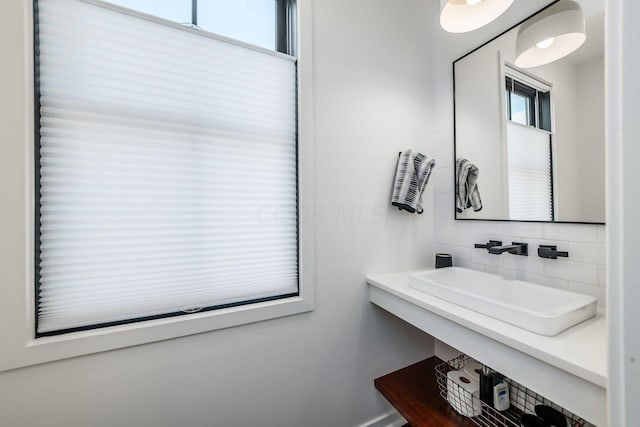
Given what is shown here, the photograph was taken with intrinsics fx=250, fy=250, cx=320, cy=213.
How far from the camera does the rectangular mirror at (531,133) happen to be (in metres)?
1.06

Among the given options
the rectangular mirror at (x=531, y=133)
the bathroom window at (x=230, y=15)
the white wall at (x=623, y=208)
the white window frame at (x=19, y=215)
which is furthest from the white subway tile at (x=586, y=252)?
the white window frame at (x=19, y=215)

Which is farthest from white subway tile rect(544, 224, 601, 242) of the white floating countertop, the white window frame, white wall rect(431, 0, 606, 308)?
the white window frame

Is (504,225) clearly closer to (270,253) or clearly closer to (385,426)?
(270,253)

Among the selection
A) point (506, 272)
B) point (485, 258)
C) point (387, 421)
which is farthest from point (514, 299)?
point (387, 421)

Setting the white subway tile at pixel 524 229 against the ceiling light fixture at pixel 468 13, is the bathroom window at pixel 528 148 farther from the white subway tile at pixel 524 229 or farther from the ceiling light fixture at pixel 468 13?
the ceiling light fixture at pixel 468 13

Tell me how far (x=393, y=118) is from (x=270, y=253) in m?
1.12

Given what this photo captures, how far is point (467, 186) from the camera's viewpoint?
5.12ft

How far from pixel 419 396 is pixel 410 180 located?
1214 millimetres

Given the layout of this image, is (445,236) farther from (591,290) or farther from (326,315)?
(326,315)

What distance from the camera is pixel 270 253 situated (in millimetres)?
1252

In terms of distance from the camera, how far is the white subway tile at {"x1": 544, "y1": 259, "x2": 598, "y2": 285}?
42.0 inches

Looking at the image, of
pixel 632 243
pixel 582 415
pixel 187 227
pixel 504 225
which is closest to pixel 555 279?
pixel 504 225

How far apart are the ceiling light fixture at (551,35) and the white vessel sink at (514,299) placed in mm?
1084

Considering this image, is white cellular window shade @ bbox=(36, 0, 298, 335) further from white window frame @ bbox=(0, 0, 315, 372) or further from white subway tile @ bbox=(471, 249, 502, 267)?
white subway tile @ bbox=(471, 249, 502, 267)
